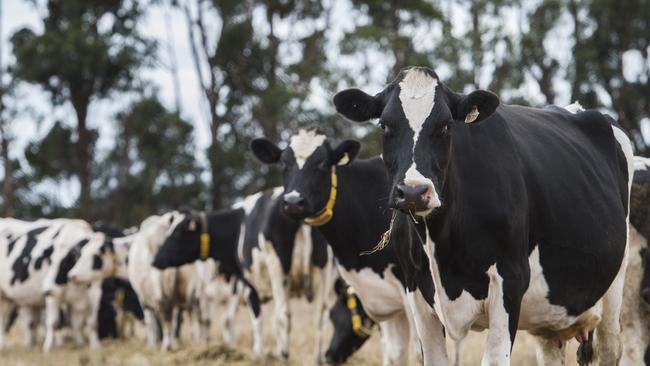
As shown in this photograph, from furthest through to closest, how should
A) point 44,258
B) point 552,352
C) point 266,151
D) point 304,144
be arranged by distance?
point 44,258, point 266,151, point 304,144, point 552,352

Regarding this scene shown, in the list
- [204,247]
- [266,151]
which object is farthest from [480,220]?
[204,247]

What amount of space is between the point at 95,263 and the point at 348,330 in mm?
5546

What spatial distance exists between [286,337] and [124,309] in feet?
23.5

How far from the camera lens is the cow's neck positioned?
7883 millimetres

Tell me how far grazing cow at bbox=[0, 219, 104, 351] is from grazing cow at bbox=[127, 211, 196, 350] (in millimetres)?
662

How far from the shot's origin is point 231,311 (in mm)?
15391

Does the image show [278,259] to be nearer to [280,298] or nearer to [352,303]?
[280,298]

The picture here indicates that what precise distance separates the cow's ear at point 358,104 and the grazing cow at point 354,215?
8.31ft

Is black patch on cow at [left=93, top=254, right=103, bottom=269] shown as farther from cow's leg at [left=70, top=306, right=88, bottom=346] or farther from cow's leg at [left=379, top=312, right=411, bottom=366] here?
cow's leg at [left=379, top=312, right=411, bottom=366]

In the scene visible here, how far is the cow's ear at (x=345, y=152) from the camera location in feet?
27.7

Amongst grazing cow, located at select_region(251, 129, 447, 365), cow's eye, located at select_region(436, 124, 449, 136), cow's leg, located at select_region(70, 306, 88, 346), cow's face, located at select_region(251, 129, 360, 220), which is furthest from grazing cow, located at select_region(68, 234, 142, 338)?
cow's eye, located at select_region(436, 124, 449, 136)

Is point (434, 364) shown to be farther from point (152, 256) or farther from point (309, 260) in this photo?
point (152, 256)

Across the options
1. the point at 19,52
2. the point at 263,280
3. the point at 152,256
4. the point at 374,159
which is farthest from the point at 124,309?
the point at 19,52

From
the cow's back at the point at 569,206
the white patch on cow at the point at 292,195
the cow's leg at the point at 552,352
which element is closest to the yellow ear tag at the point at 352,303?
the white patch on cow at the point at 292,195
